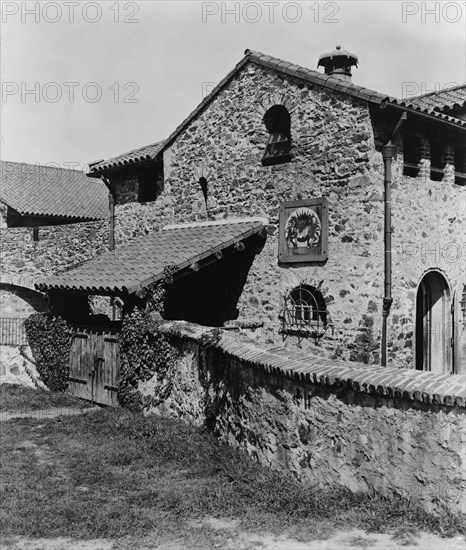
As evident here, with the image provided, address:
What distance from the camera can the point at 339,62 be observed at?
48.0 ft

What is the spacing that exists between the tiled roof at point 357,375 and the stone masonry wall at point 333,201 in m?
3.48

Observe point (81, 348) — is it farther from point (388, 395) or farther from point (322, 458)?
point (388, 395)

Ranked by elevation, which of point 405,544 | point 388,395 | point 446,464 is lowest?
point 405,544

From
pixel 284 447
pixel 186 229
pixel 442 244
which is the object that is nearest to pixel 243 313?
pixel 186 229

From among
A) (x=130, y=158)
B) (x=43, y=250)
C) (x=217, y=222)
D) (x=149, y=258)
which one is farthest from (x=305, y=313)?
(x=43, y=250)

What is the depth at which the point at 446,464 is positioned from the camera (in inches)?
209

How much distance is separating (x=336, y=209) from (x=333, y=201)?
17cm

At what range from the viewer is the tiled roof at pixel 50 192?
24.9 meters

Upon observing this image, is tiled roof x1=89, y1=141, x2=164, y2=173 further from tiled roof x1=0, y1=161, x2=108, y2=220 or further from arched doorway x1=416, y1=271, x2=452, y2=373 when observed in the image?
tiled roof x1=0, y1=161, x2=108, y2=220

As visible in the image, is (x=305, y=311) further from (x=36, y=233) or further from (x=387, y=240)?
(x=36, y=233)

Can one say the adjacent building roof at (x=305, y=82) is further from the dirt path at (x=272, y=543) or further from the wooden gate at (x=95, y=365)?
the dirt path at (x=272, y=543)

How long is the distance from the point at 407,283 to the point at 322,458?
5.91m

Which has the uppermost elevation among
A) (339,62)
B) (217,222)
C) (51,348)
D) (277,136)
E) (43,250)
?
(339,62)

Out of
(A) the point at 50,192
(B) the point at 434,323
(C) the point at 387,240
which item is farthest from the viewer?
(A) the point at 50,192
